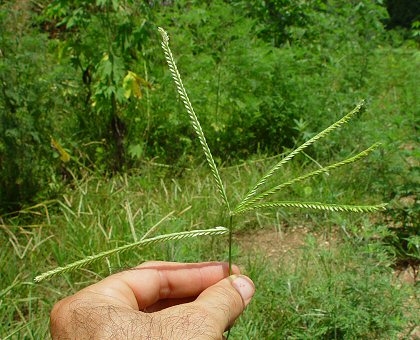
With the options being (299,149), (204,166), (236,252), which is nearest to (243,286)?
(299,149)

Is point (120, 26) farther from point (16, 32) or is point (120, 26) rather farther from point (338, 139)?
point (338, 139)

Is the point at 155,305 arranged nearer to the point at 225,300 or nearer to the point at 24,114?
the point at 225,300

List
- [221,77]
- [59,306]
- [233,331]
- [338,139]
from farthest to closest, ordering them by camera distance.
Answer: [221,77], [338,139], [233,331], [59,306]

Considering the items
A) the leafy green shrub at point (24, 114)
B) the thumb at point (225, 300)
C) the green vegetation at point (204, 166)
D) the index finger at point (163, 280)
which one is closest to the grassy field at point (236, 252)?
Result: the green vegetation at point (204, 166)

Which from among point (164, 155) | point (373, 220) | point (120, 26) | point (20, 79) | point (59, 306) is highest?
point (120, 26)

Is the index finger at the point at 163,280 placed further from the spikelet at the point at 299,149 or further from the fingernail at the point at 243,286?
the spikelet at the point at 299,149

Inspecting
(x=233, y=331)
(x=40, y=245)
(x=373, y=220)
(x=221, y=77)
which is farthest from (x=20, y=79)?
(x=373, y=220)
